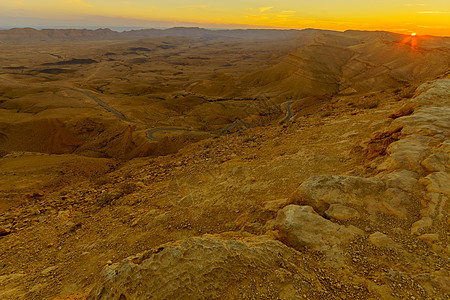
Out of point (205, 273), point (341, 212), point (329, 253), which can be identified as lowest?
point (329, 253)

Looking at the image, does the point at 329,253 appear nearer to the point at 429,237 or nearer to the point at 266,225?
the point at 266,225

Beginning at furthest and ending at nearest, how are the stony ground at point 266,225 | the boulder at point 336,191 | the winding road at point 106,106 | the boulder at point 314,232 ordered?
the winding road at point 106,106 → the boulder at point 336,191 → the boulder at point 314,232 → the stony ground at point 266,225

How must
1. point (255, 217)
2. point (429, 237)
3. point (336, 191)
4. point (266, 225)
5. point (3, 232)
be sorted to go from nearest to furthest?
point (429, 237)
point (266, 225)
point (336, 191)
point (255, 217)
point (3, 232)

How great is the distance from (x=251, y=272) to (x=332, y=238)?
2564 millimetres

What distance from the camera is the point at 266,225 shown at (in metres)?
7.87

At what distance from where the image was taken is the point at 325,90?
6297 centimetres

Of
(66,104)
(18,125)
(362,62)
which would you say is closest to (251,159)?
(18,125)

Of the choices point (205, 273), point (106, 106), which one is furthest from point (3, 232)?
point (106, 106)

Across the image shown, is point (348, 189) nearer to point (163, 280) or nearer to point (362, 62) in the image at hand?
point (163, 280)

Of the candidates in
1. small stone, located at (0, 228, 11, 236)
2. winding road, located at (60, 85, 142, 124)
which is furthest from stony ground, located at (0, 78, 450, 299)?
winding road, located at (60, 85, 142, 124)

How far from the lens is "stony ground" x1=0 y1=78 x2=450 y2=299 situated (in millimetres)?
5492

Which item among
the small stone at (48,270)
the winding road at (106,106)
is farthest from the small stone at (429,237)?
the winding road at (106,106)

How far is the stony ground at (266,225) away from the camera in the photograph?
Answer: 549 cm

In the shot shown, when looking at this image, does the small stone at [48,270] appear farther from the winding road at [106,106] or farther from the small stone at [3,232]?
the winding road at [106,106]
